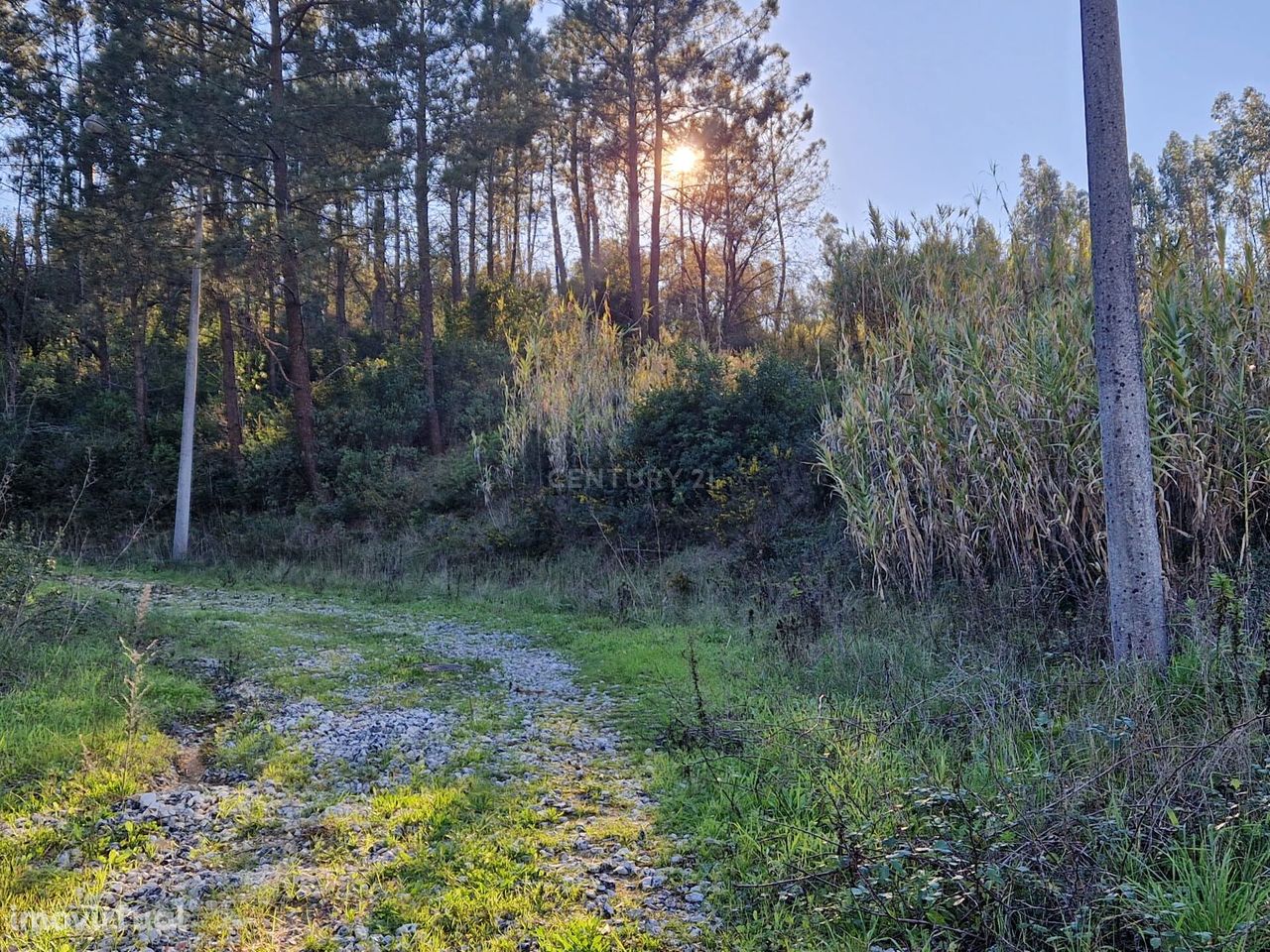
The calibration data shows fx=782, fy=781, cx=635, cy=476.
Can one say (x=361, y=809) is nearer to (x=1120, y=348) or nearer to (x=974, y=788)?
(x=974, y=788)

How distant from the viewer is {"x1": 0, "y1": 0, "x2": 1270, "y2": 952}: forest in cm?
303

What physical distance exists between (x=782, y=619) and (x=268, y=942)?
5.27 metres

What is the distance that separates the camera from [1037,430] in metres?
6.96

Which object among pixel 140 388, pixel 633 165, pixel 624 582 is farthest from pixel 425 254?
pixel 624 582

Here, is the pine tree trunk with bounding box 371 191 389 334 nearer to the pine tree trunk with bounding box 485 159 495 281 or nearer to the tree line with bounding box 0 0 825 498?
the tree line with bounding box 0 0 825 498

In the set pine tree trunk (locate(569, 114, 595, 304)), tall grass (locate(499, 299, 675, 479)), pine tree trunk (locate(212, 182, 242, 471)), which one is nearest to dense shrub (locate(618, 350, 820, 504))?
tall grass (locate(499, 299, 675, 479))

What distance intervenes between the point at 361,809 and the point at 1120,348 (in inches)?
194

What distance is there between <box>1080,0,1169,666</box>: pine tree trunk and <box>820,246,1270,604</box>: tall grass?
1624mm

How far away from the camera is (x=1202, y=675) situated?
4117 millimetres

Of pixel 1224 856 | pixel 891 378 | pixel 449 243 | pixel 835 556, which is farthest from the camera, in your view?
pixel 449 243

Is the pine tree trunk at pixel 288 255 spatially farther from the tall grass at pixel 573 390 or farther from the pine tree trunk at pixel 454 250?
the pine tree trunk at pixel 454 250

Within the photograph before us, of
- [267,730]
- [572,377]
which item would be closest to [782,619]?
[267,730]

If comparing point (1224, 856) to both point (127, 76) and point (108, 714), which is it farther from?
point (127, 76)

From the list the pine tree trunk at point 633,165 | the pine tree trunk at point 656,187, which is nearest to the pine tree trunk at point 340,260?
the pine tree trunk at point 633,165
